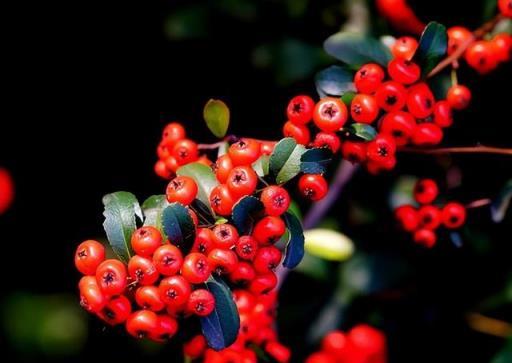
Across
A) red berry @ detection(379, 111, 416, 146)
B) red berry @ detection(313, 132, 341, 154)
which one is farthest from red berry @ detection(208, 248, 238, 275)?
red berry @ detection(379, 111, 416, 146)

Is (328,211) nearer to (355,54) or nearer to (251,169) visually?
(355,54)

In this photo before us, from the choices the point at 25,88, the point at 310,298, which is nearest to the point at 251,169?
the point at 310,298

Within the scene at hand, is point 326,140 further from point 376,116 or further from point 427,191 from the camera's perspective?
point 427,191

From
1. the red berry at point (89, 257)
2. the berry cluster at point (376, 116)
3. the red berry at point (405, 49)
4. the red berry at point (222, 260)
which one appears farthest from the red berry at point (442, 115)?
the red berry at point (89, 257)

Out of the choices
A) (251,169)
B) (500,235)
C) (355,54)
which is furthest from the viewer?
(500,235)

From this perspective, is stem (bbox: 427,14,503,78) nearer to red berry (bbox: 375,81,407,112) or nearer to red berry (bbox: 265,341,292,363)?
red berry (bbox: 375,81,407,112)

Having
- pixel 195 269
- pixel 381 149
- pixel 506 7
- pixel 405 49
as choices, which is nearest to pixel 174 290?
pixel 195 269

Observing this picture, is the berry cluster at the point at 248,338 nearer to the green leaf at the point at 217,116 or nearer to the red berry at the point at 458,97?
the green leaf at the point at 217,116
